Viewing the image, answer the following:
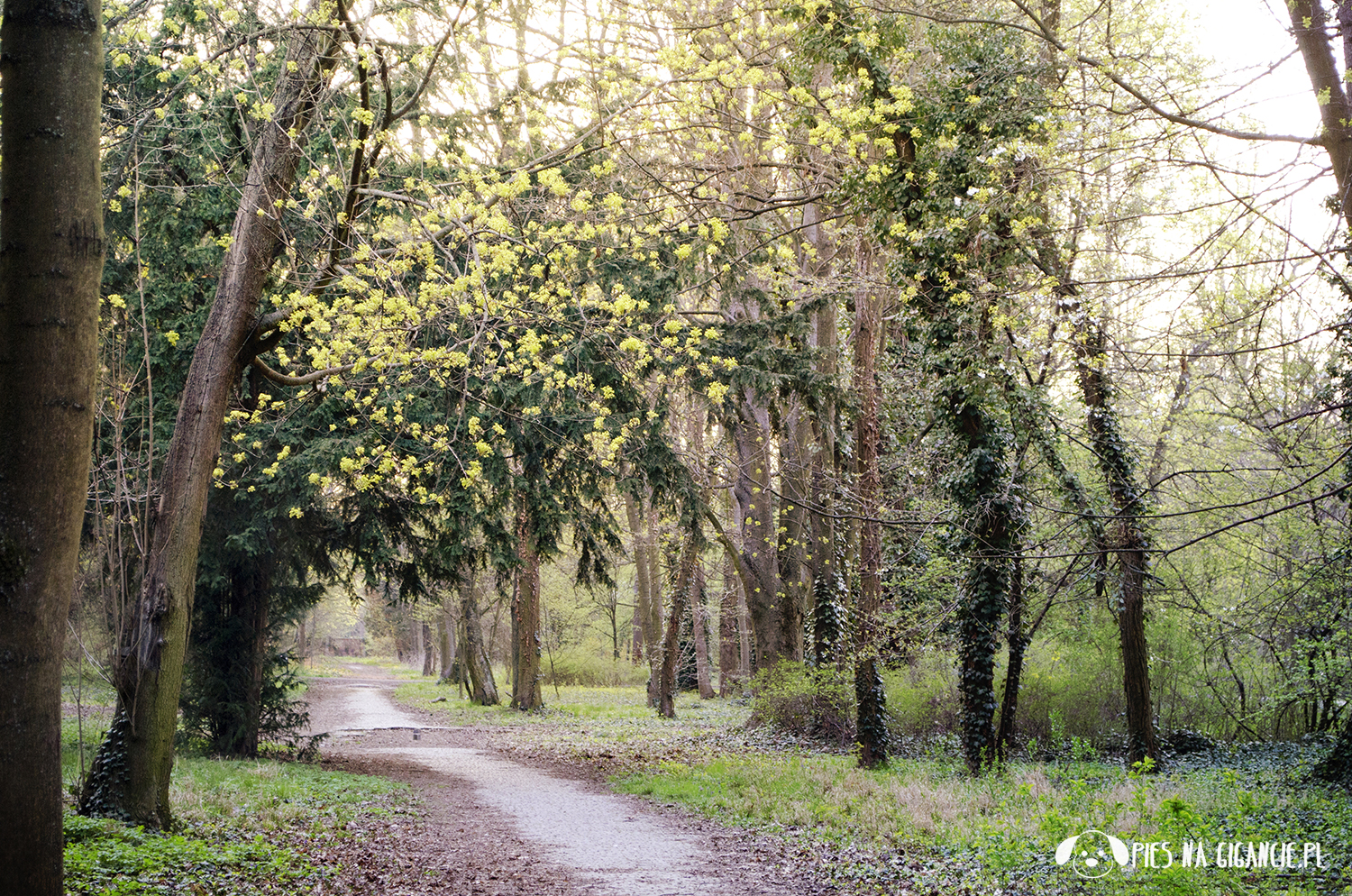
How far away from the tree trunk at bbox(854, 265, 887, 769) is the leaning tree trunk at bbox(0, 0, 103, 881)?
31.3 feet

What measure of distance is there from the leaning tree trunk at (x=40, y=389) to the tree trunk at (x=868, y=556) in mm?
9534

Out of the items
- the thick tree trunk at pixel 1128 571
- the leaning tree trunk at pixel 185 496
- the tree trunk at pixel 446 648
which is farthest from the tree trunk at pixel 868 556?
the tree trunk at pixel 446 648

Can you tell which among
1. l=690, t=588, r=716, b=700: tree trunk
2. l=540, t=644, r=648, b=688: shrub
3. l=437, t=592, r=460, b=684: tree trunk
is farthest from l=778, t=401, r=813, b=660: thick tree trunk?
l=437, t=592, r=460, b=684: tree trunk

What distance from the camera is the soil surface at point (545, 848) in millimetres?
6211

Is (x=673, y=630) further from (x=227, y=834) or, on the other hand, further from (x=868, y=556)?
(x=227, y=834)

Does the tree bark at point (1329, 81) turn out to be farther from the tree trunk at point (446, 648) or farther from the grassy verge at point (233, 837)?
the tree trunk at point (446, 648)

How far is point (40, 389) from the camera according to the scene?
324cm

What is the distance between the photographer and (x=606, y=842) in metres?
7.71

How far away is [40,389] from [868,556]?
10.7 m

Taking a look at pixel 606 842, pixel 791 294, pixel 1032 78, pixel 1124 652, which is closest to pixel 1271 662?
pixel 1124 652

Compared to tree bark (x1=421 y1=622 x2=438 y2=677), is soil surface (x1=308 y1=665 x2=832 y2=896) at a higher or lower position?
higher

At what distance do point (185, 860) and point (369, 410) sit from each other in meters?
6.54

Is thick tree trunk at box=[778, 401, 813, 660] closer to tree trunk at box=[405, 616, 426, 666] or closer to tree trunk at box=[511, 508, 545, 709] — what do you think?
tree trunk at box=[511, 508, 545, 709]

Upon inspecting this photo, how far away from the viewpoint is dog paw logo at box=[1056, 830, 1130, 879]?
5395 mm
